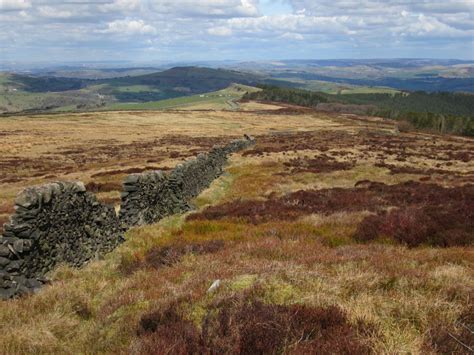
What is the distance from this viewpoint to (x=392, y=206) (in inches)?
732

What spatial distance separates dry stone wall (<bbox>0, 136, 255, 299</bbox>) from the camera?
10113 mm

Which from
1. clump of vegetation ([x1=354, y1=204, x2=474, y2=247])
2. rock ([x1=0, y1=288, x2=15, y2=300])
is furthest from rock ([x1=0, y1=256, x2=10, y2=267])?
clump of vegetation ([x1=354, y1=204, x2=474, y2=247])

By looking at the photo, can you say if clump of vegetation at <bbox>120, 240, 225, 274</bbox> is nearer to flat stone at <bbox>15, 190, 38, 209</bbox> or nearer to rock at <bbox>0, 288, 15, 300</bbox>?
rock at <bbox>0, 288, 15, 300</bbox>

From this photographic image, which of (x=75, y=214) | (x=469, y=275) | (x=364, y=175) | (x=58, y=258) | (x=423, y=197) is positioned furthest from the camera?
(x=364, y=175)

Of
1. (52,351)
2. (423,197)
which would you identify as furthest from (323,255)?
(423,197)

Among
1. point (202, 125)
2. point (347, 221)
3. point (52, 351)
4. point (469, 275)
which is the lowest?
point (202, 125)

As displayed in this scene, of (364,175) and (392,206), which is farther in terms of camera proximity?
(364,175)

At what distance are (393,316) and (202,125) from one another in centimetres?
12457

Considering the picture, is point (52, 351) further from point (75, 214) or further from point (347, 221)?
point (347, 221)

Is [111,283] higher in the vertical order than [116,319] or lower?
lower

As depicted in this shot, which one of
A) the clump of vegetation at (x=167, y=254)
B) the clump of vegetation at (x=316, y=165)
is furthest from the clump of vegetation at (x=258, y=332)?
the clump of vegetation at (x=316, y=165)

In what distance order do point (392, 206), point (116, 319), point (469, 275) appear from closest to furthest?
1. point (116, 319)
2. point (469, 275)
3. point (392, 206)

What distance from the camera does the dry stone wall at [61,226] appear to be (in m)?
10.1

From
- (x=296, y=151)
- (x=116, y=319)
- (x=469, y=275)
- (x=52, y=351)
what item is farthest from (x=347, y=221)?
(x=296, y=151)
